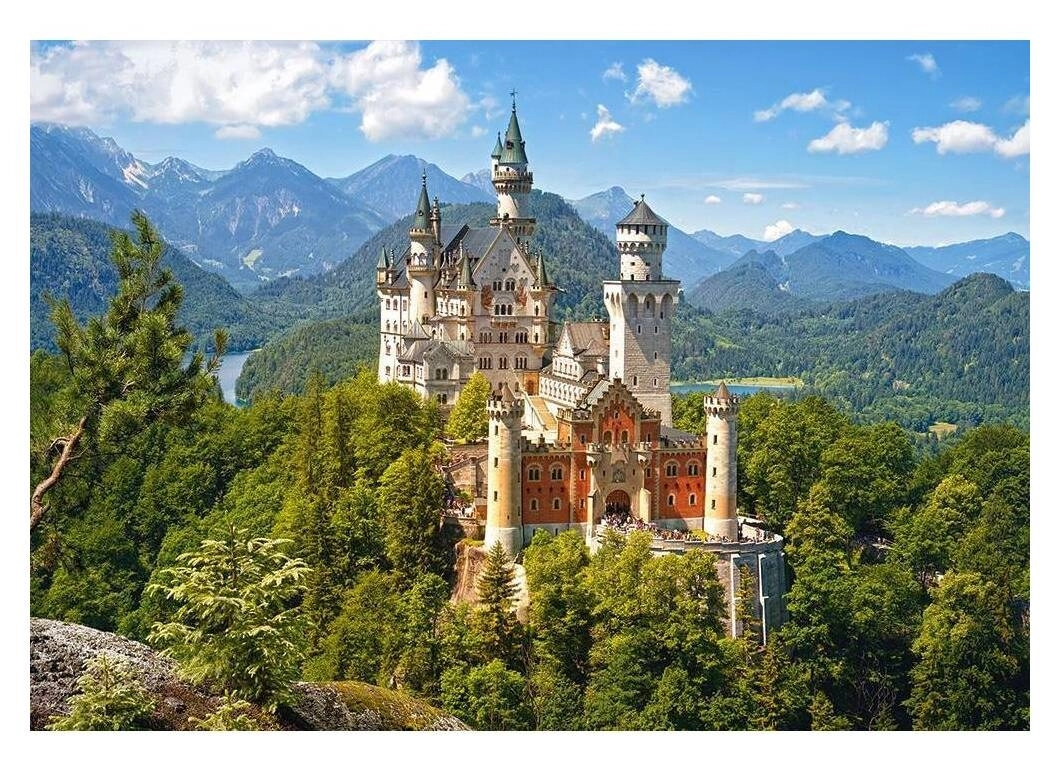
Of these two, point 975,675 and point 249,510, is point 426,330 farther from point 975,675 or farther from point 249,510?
point 975,675

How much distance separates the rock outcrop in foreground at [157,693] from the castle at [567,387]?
72.3ft

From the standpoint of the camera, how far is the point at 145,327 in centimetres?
2408

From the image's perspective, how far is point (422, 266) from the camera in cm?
7662

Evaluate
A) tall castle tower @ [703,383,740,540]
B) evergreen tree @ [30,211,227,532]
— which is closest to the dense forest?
tall castle tower @ [703,383,740,540]

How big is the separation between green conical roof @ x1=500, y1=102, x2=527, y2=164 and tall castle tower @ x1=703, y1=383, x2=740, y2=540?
102ft

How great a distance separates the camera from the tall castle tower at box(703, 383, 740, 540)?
51.5 meters

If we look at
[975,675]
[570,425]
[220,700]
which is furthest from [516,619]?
[220,700]

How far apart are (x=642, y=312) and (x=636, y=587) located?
→ 629 inches

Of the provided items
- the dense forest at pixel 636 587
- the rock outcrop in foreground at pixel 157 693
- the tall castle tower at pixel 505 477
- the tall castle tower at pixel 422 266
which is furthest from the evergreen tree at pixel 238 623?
the tall castle tower at pixel 422 266

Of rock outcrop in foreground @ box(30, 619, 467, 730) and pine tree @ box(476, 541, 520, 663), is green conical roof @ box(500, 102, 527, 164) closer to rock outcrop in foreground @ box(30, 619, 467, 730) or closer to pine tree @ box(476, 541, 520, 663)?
pine tree @ box(476, 541, 520, 663)

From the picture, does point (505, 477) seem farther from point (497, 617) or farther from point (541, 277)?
point (541, 277)

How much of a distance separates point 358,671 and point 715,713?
12.5m

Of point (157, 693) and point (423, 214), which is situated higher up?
point (423, 214)

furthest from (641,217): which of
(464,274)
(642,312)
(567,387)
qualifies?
(464,274)
